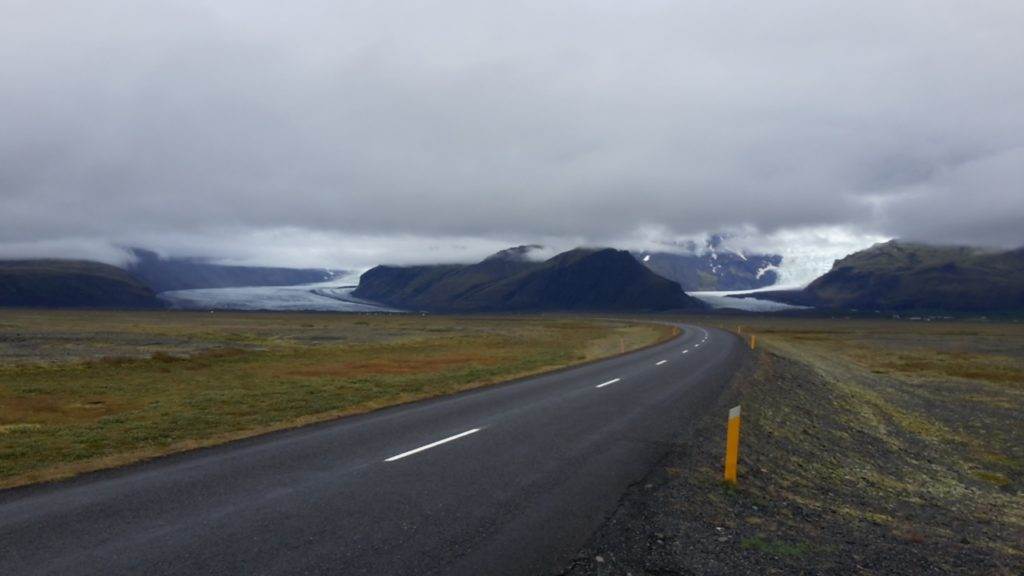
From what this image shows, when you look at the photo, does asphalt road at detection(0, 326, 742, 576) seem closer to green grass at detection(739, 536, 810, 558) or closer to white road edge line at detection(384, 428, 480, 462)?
white road edge line at detection(384, 428, 480, 462)

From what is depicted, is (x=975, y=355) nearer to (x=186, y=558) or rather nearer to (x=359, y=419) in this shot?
(x=359, y=419)

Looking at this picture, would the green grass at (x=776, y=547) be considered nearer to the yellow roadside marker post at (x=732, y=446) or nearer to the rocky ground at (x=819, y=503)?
the rocky ground at (x=819, y=503)

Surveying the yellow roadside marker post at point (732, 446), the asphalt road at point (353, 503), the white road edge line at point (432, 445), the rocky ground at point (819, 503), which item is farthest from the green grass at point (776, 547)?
the white road edge line at point (432, 445)

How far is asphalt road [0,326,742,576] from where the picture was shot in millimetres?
6828

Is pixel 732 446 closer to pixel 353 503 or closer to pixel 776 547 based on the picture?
pixel 776 547

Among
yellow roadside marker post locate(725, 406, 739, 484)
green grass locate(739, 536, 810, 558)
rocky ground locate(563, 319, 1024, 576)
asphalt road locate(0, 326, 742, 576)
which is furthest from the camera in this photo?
yellow roadside marker post locate(725, 406, 739, 484)

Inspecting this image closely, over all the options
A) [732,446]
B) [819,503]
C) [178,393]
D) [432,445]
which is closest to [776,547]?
[732,446]

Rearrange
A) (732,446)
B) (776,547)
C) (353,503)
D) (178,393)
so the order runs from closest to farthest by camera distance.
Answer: (776,547) < (353,503) < (732,446) < (178,393)

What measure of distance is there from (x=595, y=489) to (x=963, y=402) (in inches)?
1301

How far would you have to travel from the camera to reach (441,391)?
2355cm

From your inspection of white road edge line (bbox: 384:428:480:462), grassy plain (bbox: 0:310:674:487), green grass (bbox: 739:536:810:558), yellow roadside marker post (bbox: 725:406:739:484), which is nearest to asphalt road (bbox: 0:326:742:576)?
white road edge line (bbox: 384:428:480:462)

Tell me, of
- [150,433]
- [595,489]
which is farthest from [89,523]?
[150,433]

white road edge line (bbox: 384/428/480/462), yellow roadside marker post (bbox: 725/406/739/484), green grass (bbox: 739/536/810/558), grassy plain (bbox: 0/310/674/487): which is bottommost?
grassy plain (bbox: 0/310/674/487)

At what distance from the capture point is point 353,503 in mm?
8789
